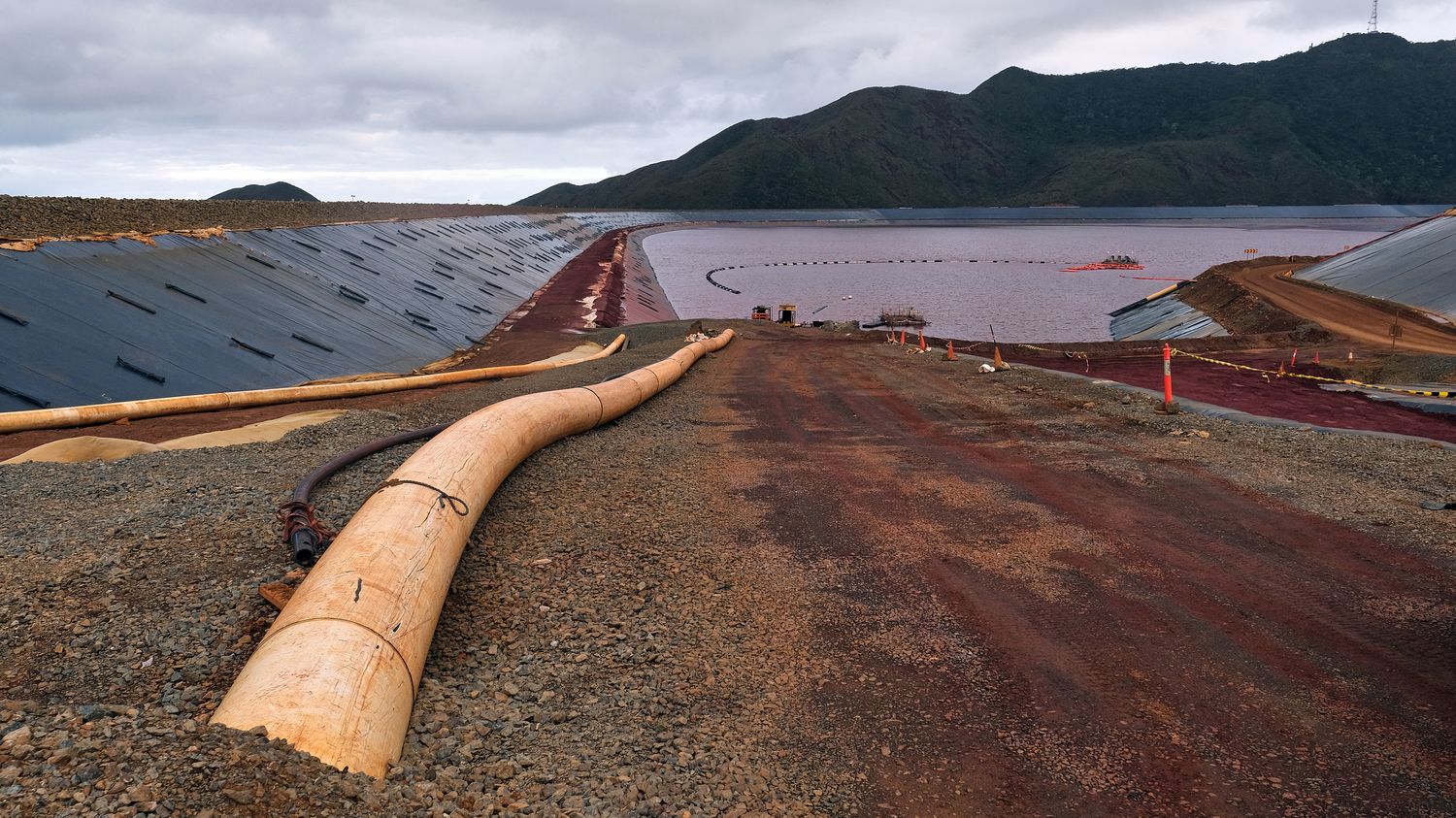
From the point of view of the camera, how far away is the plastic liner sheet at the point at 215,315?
64.0 feet

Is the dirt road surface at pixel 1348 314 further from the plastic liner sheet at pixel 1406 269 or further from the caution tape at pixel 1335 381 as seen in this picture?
the caution tape at pixel 1335 381

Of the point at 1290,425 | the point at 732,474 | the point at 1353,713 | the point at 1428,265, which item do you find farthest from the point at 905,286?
the point at 1353,713

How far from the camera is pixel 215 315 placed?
82.9ft

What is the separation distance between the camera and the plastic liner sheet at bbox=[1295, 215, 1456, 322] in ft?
126

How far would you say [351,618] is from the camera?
240 inches

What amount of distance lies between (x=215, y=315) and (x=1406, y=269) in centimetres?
5225

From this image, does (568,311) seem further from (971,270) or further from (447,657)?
(971,270)

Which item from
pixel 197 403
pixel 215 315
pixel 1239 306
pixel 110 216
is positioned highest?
pixel 110 216

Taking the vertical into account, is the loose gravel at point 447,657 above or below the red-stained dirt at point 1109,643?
above

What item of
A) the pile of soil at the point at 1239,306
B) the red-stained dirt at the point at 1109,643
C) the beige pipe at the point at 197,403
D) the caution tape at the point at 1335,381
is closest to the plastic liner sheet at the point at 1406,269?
the pile of soil at the point at 1239,306

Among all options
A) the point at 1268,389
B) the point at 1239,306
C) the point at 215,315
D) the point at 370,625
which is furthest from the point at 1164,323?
the point at 370,625

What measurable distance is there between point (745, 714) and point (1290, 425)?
14.1 meters

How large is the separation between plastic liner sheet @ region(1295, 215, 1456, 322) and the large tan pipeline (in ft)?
136

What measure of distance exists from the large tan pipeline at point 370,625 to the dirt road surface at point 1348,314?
30.6 meters
